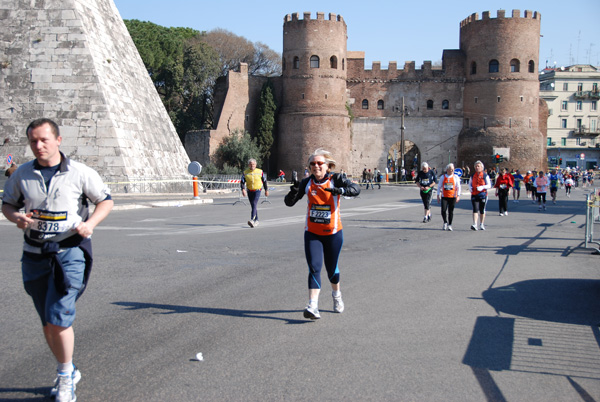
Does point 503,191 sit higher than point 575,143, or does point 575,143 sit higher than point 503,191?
point 575,143

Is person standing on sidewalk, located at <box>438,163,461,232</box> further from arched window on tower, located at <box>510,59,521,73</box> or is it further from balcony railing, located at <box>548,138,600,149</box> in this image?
balcony railing, located at <box>548,138,600,149</box>

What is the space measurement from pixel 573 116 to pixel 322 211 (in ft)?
315

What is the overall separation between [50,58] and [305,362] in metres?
24.1

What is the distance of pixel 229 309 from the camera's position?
6.09 metres

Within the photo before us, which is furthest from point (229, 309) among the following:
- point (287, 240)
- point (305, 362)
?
point (287, 240)

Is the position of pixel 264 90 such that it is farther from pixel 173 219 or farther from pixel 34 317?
pixel 34 317

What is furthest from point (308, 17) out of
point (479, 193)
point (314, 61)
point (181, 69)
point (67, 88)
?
point (479, 193)

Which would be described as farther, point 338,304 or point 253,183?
point 253,183

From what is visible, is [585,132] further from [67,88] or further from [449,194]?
[449,194]

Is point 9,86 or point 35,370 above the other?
point 9,86

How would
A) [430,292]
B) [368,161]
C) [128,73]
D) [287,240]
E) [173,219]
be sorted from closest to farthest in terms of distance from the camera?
[430,292], [287,240], [173,219], [128,73], [368,161]

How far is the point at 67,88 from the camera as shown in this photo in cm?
2459

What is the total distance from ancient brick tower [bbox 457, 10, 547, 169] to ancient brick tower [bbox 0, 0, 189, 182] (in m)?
42.2

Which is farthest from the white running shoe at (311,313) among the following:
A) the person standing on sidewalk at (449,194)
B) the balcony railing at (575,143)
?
the balcony railing at (575,143)
